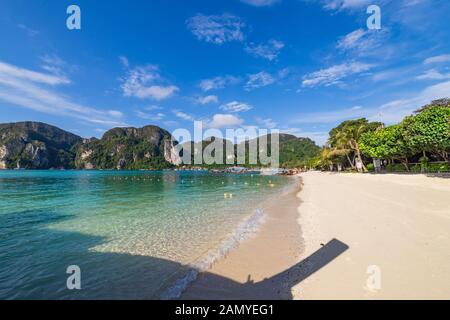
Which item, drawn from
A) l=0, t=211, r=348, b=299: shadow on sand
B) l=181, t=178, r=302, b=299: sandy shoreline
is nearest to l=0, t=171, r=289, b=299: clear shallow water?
l=0, t=211, r=348, b=299: shadow on sand

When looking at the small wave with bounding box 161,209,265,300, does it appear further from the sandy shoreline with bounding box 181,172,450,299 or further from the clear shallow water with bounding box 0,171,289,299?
the sandy shoreline with bounding box 181,172,450,299

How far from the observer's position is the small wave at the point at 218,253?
5.16 meters

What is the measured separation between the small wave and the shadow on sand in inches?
10.1

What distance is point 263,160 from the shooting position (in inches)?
7180

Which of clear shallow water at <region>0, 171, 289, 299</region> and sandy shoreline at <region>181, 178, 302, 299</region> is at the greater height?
sandy shoreline at <region>181, 178, 302, 299</region>

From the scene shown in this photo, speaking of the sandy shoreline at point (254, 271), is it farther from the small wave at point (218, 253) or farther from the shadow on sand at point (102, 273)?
the small wave at point (218, 253)

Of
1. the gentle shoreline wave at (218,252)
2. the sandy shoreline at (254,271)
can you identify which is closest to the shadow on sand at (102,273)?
the sandy shoreline at (254,271)

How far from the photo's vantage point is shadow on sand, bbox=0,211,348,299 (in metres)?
5.07

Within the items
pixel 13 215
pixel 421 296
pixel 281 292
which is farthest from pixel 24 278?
pixel 13 215

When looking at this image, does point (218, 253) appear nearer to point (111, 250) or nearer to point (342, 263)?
point (342, 263)

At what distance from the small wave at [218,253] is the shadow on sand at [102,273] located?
0.26 meters

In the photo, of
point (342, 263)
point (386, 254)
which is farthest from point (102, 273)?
point (386, 254)
